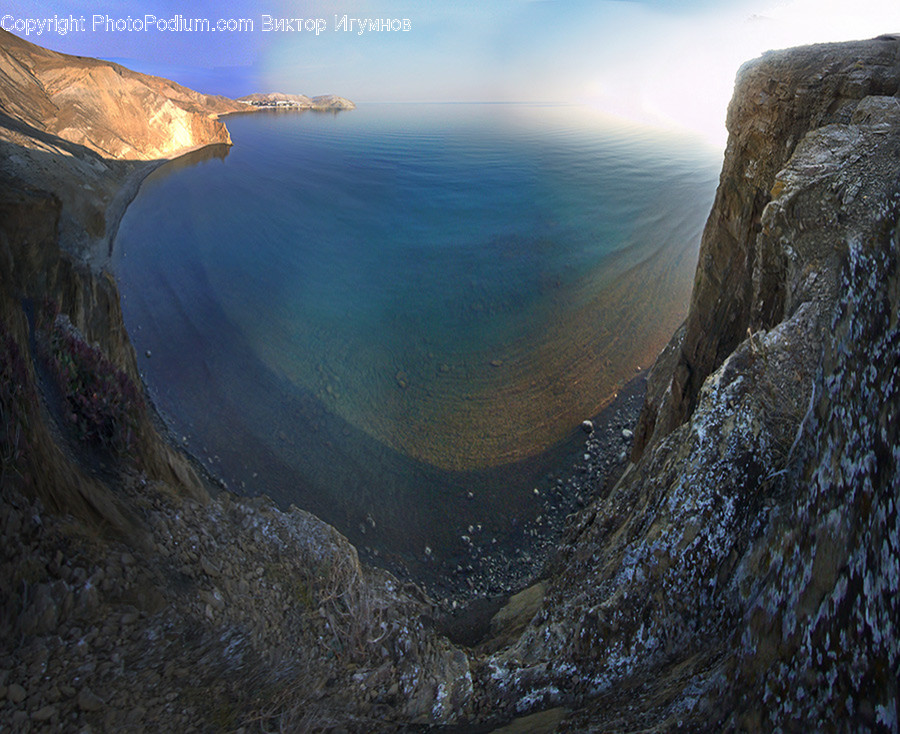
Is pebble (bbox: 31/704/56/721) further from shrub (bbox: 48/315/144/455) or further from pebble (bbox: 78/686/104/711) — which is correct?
shrub (bbox: 48/315/144/455)

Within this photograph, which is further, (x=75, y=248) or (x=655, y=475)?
(x=75, y=248)

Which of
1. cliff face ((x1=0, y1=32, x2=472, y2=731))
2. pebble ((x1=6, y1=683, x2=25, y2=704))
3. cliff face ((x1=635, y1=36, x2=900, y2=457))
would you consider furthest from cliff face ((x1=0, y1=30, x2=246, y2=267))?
cliff face ((x1=635, y1=36, x2=900, y2=457))

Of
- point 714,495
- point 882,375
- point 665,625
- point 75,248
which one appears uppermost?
point 75,248

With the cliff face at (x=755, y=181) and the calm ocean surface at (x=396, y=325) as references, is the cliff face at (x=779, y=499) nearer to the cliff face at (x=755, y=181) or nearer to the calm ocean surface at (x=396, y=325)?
the cliff face at (x=755, y=181)

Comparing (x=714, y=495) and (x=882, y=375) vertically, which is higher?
(x=882, y=375)

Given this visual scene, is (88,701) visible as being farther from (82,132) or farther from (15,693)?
(82,132)

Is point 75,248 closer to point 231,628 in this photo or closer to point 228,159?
point 231,628

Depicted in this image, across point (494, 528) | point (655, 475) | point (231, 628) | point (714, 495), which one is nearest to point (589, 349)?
point (494, 528)

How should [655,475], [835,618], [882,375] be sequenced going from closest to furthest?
[835,618] → [882,375] → [655,475]
